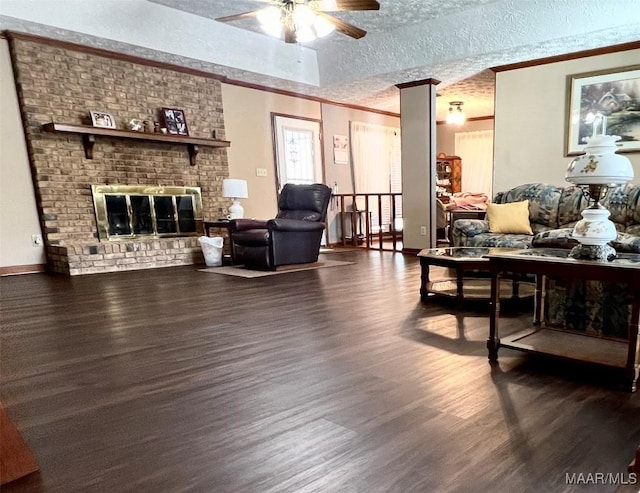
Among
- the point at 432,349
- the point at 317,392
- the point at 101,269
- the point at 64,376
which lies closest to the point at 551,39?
the point at 432,349

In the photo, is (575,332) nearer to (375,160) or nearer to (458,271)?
(458,271)

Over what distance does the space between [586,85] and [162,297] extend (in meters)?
5.12

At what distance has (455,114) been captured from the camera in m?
7.25

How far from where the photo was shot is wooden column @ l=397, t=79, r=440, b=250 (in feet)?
19.1

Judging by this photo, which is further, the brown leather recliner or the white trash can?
the white trash can

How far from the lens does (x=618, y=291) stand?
6.59 ft

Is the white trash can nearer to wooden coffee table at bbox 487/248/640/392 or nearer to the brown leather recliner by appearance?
the brown leather recliner

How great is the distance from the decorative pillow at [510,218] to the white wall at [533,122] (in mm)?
1291

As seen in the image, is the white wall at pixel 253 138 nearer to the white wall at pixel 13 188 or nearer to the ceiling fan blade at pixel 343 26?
the white wall at pixel 13 188

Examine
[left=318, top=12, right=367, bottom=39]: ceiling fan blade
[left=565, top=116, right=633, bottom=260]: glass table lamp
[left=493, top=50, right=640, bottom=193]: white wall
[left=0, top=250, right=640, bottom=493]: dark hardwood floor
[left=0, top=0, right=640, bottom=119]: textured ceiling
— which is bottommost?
[left=0, top=250, right=640, bottom=493]: dark hardwood floor

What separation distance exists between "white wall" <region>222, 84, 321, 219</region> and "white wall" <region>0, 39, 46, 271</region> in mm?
2570

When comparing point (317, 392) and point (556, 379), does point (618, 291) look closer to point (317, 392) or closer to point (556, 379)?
point (556, 379)

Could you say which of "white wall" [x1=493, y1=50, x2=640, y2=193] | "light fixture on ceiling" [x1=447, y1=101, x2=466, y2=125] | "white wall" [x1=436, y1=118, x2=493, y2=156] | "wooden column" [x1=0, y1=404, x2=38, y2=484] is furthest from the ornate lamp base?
"white wall" [x1=436, y1=118, x2=493, y2=156]

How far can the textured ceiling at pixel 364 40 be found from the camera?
4.24 m
